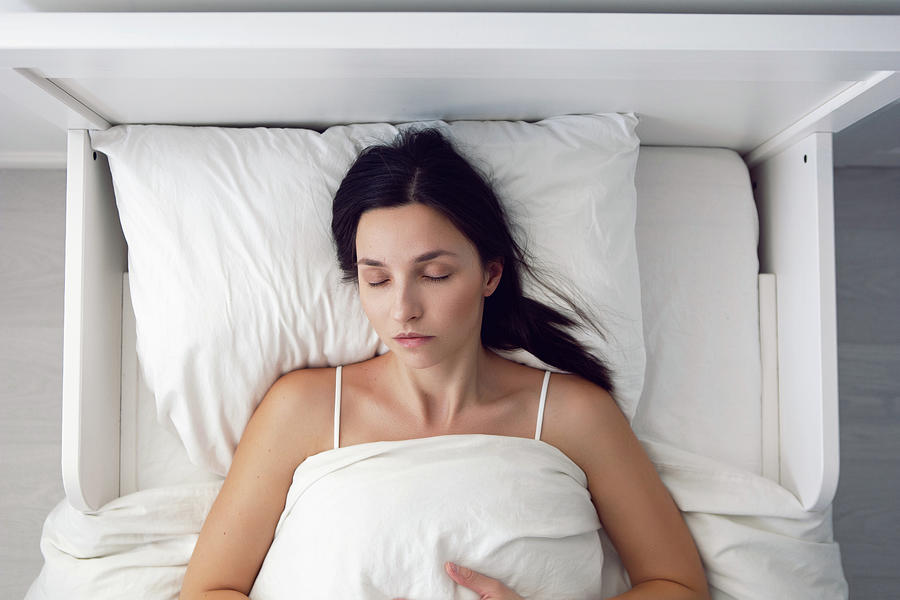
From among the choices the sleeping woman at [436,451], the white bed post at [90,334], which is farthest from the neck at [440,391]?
the white bed post at [90,334]

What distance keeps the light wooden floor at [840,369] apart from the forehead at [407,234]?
2.57 feet

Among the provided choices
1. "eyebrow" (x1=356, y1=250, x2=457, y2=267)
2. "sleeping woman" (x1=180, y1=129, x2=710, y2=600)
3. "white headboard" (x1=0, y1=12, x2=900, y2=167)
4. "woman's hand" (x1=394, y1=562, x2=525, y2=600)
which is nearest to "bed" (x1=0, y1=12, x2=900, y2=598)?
"white headboard" (x1=0, y1=12, x2=900, y2=167)

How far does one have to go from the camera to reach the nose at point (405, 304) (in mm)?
859

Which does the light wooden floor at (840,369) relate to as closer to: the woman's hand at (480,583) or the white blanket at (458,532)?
the white blanket at (458,532)

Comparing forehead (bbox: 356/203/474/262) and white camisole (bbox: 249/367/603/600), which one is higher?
forehead (bbox: 356/203/474/262)

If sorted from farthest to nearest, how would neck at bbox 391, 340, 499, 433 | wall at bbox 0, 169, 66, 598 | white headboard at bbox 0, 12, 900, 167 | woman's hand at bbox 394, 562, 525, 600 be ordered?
wall at bbox 0, 169, 66, 598
neck at bbox 391, 340, 499, 433
woman's hand at bbox 394, 562, 525, 600
white headboard at bbox 0, 12, 900, 167

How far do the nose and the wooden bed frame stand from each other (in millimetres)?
254

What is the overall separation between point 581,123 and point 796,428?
56 centimetres

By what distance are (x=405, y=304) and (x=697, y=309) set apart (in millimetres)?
498

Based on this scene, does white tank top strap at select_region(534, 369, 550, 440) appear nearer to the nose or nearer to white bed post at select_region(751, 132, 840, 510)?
the nose

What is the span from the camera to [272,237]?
37.5 inches

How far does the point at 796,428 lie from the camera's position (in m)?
1.04

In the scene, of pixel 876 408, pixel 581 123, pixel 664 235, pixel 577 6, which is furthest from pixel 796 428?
pixel 577 6

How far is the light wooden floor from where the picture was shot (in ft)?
4.26
